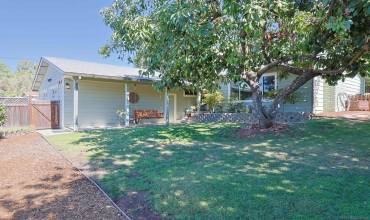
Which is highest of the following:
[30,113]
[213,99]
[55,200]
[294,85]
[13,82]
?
[13,82]

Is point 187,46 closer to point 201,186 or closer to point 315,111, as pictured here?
point 201,186

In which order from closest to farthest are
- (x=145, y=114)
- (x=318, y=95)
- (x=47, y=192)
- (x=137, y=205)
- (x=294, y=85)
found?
(x=137, y=205) < (x=47, y=192) < (x=294, y=85) < (x=318, y=95) < (x=145, y=114)

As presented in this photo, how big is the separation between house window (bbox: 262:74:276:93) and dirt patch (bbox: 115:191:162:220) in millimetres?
13004

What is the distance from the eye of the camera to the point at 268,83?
1599cm

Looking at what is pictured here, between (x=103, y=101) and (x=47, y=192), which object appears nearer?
(x=47, y=192)

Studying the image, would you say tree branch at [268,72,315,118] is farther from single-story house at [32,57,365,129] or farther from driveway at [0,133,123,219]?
driveway at [0,133,123,219]

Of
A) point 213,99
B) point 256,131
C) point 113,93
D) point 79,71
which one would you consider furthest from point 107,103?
point 256,131

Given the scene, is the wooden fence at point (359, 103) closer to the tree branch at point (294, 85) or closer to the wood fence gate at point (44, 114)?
the tree branch at point (294, 85)

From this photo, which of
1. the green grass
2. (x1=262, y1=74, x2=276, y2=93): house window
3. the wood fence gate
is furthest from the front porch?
(x1=262, y1=74, x2=276, y2=93): house window

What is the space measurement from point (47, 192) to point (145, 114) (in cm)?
1235

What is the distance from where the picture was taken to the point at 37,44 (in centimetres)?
3900

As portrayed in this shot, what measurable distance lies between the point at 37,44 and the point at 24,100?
29.7m

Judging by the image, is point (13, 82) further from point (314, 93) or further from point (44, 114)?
point (314, 93)

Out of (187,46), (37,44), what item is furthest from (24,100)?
(37,44)
